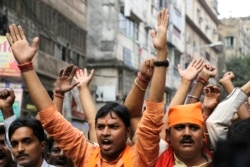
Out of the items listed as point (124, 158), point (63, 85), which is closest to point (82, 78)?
point (63, 85)

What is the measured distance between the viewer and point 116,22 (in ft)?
77.5

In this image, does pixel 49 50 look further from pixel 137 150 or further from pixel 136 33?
pixel 137 150

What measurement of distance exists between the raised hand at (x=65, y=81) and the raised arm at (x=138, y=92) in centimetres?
64

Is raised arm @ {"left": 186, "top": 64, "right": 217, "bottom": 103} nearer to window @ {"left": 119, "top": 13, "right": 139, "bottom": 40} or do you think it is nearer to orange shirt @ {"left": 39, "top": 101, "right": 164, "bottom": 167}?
orange shirt @ {"left": 39, "top": 101, "right": 164, "bottom": 167}

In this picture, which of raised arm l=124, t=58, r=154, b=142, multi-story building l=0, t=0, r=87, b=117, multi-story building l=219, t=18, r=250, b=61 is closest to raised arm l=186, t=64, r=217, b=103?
raised arm l=124, t=58, r=154, b=142

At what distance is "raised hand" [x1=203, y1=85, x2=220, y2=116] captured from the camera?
3.49 m

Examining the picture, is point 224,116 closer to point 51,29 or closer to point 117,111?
point 117,111

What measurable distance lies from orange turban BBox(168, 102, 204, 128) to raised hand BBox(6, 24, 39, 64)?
968mm

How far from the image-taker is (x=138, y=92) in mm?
3291

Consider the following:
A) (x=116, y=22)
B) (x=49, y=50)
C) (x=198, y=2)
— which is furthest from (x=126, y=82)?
(x=198, y=2)

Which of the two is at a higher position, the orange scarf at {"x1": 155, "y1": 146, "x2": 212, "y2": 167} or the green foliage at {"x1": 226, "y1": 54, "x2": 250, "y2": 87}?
the green foliage at {"x1": 226, "y1": 54, "x2": 250, "y2": 87}

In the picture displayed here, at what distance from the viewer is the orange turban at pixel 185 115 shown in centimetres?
287

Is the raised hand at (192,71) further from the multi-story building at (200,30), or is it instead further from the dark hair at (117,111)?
the multi-story building at (200,30)

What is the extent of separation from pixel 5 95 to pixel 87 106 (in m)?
0.63
